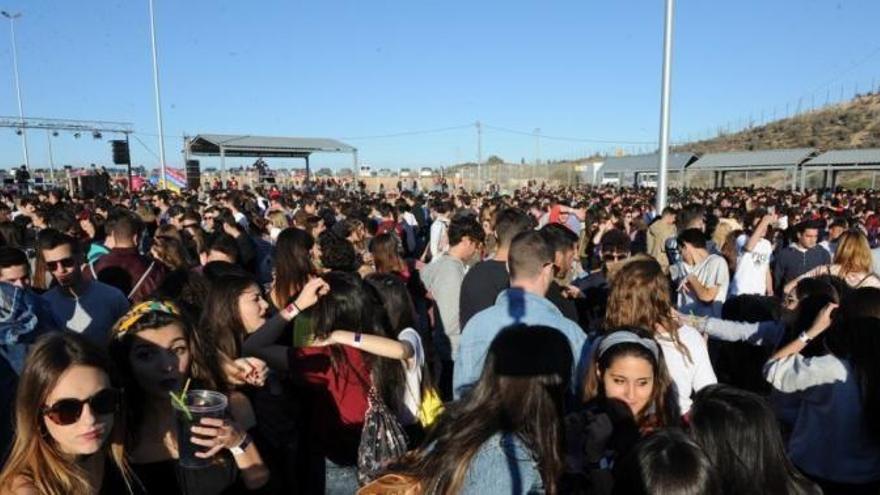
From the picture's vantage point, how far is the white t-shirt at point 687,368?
Result: 9.84ft

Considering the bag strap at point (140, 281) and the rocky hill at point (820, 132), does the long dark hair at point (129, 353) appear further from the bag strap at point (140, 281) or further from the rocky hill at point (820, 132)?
the rocky hill at point (820, 132)

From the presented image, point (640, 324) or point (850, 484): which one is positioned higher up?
point (640, 324)

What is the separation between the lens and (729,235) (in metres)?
7.93

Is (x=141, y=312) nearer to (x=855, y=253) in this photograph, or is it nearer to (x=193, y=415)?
(x=193, y=415)

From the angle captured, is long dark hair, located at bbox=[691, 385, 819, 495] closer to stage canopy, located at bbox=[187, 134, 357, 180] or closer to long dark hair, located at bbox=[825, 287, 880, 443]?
long dark hair, located at bbox=[825, 287, 880, 443]

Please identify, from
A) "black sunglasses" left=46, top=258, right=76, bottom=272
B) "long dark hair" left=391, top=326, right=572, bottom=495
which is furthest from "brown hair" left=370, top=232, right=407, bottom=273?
"long dark hair" left=391, top=326, right=572, bottom=495

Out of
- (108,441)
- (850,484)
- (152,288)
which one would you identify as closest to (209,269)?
(152,288)

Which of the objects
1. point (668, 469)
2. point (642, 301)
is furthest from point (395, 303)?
point (668, 469)

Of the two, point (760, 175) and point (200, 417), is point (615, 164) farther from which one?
point (200, 417)

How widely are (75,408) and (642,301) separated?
8.98 feet

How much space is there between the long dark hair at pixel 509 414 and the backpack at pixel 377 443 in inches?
23.3

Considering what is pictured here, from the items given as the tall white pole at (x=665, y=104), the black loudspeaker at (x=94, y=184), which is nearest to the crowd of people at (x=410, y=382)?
the tall white pole at (x=665, y=104)

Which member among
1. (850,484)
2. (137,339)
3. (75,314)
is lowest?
(850,484)

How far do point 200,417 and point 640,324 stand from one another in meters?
2.34
